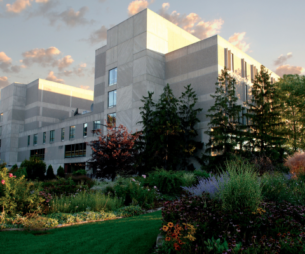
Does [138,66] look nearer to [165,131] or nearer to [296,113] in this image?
[165,131]

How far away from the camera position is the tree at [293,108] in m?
32.2

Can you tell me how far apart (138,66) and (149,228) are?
85.5 feet

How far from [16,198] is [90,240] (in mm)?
4047

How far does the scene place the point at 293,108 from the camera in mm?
34062

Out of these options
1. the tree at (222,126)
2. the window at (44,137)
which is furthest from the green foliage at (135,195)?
the window at (44,137)

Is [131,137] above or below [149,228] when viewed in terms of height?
above

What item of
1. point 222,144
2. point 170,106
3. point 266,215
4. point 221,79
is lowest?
point 266,215

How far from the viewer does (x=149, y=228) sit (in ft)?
23.3

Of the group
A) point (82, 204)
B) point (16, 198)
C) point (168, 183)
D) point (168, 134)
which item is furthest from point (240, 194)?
point (168, 134)

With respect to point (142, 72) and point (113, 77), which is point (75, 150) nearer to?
point (113, 77)

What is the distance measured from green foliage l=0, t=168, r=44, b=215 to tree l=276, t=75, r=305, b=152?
94.8 ft

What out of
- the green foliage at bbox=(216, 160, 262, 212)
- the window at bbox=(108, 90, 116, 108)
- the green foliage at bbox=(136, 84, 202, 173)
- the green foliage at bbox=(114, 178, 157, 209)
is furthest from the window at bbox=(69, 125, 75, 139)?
the green foliage at bbox=(216, 160, 262, 212)

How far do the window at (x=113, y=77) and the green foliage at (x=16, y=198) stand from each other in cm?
2590

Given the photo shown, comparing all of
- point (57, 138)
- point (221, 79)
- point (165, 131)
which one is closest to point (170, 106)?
point (165, 131)
